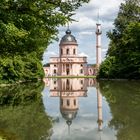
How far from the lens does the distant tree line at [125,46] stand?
64938 mm

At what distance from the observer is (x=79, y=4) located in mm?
16281

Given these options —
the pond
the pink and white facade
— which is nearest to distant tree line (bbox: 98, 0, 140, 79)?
the pond

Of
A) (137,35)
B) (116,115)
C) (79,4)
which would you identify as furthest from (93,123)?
(137,35)

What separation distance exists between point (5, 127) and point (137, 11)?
58.4 metres

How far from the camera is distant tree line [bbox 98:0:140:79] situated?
64.9 meters

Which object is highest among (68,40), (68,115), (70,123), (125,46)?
(68,40)

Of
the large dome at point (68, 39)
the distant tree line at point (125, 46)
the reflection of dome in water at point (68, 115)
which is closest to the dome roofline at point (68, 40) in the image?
the large dome at point (68, 39)

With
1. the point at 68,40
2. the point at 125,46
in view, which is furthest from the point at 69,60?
the point at 125,46

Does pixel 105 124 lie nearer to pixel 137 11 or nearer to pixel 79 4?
pixel 79 4

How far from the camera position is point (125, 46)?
6938 cm

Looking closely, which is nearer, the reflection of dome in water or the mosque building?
the reflection of dome in water

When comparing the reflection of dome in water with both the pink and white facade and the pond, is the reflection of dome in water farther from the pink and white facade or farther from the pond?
the pink and white facade

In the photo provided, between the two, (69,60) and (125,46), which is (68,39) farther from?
(125,46)

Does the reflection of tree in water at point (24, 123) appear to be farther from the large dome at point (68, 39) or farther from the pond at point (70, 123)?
the large dome at point (68, 39)
